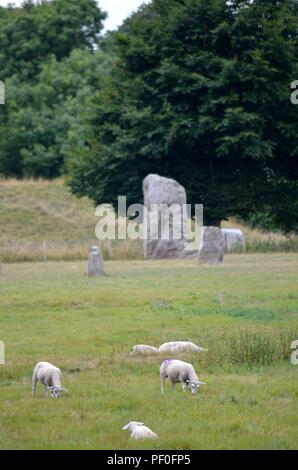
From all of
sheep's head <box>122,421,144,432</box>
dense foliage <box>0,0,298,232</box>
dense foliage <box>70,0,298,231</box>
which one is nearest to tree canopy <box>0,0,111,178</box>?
dense foliage <box>0,0,298,232</box>

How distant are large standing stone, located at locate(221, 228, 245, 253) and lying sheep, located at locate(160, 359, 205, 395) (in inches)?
1273

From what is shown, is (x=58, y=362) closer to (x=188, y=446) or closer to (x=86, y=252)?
(x=188, y=446)

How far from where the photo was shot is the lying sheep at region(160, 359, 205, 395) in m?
10.9

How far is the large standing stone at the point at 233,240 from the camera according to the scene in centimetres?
4403

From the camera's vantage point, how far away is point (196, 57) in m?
39.5

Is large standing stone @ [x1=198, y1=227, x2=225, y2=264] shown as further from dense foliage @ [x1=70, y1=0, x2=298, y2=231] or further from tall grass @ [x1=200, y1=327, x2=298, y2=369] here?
tall grass @ [x1=200, y1=327, x2=298, y2=369]

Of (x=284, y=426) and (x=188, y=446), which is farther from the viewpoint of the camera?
(x=284, y=426)

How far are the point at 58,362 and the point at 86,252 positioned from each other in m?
26.9

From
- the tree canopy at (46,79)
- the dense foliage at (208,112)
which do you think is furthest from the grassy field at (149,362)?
the tree canopy at (46,79)

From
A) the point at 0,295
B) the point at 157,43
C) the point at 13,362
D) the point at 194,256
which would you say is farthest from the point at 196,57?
the point at 13,362

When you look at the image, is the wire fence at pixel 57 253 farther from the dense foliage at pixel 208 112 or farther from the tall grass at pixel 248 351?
the tall grass at pixel 248 351

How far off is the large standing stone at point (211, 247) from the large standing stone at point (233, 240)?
36.4 ft
